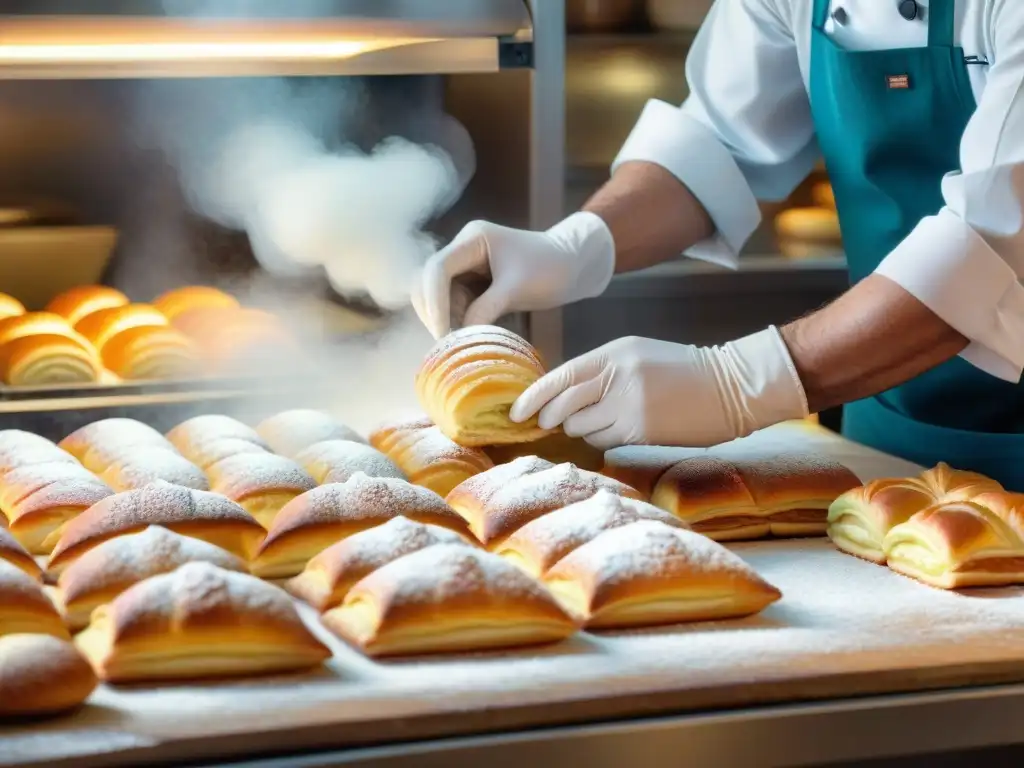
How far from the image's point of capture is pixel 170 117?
298 centimetres

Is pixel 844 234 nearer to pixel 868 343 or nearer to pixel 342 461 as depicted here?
pixel 868 343

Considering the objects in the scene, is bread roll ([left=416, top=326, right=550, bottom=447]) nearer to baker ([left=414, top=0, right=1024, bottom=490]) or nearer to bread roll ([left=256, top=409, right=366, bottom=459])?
baker ([left=414, top=0, right=1024, bottom=490])

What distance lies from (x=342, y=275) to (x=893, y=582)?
1.57 m

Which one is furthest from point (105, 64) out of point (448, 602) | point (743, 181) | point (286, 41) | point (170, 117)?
point (448, 602)

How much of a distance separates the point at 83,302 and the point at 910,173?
1618 mm

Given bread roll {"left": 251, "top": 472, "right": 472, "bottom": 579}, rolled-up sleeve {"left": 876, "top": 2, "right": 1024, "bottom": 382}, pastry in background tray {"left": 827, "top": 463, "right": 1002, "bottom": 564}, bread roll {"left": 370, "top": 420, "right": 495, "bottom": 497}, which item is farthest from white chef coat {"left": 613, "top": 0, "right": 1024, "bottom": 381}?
bread roll {"left": 251, "top": 472, "right": 472, "bottom": 579}

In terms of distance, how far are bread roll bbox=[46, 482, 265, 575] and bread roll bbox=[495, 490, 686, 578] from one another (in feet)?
1.02

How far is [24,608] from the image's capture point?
4.52ft

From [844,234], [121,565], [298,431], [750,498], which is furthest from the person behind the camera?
[844,234]

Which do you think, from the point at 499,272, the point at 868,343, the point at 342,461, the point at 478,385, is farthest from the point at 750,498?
the point at 499,272

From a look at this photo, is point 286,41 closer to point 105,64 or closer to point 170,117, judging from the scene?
point 105,64

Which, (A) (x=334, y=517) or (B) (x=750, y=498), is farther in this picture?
(B) (x=750, y=498)

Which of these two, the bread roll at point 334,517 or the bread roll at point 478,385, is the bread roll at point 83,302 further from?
the bread roll at point 334,517

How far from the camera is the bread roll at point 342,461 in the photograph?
75.1 inches
